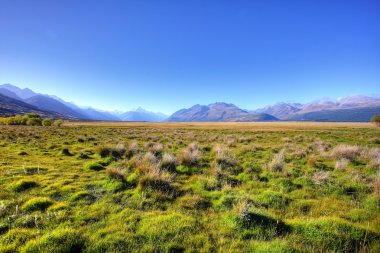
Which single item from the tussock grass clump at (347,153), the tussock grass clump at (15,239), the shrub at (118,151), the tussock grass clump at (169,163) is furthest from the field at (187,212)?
the shrub at (118,151)

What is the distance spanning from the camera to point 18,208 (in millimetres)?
5617

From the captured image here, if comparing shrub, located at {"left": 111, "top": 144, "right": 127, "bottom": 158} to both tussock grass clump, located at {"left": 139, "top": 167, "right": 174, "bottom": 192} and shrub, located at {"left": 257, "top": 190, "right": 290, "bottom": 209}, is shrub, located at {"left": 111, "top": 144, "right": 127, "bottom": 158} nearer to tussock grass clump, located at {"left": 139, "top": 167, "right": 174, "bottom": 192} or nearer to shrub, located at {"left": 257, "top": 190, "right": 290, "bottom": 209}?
tussock grass clump, located at {"left": 139, "top": 167, "right": 174, "bottom": 192}

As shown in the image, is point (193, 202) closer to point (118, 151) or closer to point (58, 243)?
point (58, 243)

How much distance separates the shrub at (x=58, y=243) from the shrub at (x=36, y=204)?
6.30ft

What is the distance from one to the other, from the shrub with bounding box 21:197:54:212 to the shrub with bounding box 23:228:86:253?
75.6 inches

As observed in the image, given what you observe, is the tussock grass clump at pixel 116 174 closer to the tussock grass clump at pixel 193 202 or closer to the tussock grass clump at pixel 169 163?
the tussock grass clump at pixel 169 163

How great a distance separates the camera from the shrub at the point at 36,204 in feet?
18.5

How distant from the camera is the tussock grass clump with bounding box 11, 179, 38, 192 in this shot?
7180mm

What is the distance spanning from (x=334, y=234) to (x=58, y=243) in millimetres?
6361

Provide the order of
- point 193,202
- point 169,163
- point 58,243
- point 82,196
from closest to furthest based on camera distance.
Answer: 1. point 58,243
2. point 193,202
3. point 82,196
4. point 169,163

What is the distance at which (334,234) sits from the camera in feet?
14.9

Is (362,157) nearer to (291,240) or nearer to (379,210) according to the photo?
(379,210)

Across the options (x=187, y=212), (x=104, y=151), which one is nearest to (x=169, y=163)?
(x=187, y=212)

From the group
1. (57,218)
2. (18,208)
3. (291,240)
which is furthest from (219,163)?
(18,208)
